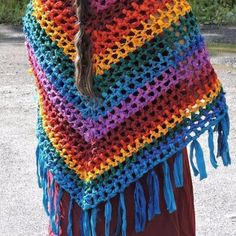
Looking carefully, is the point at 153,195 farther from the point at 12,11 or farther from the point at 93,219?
the point at 12,11

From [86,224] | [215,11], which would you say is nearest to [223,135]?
[86,224]

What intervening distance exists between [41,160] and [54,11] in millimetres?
587

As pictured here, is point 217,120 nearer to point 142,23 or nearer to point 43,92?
point 142,23

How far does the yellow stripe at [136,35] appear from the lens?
2393 mm

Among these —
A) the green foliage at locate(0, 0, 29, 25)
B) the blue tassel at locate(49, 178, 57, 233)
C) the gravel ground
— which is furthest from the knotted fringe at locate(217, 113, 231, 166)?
the green foliage at locate(0, 0, 29, 25)

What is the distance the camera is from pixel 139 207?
8.21ft

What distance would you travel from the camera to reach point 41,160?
9.04ft

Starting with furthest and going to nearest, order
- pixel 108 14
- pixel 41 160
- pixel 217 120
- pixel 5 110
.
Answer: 1. pixel 5 110
2. pixel 41 160
3. pixel 217 120
4. pixel 108 14

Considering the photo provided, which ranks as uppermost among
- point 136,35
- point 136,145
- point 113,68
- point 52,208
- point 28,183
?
point 136,35

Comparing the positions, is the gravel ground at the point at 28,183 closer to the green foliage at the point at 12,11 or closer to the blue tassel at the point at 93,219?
the blue tassel at the point at 93,219

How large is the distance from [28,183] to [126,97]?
3.22 m

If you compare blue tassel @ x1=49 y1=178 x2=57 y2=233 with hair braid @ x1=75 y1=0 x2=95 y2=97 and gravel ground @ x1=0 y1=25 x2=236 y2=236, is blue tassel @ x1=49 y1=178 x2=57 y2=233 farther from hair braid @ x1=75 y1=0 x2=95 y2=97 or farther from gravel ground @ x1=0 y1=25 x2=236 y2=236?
gravel ground @ x1=0 y1=25 x2=236 y2=236

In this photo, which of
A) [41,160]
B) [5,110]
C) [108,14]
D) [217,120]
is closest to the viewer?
[108,14]

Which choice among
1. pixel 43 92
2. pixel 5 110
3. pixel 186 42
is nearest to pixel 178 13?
pixel 186 42
